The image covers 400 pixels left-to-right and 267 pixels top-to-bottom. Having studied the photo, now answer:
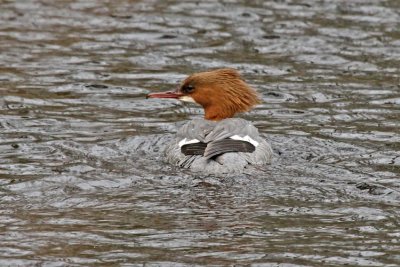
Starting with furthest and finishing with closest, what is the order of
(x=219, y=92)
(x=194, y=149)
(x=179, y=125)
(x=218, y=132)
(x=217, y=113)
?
(x=179, y=125), (x=217, y=113), (x=219, y=92), (x=218, y=132), (x=194, y=149)

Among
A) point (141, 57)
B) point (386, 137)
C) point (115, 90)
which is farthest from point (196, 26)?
point (386, 137)

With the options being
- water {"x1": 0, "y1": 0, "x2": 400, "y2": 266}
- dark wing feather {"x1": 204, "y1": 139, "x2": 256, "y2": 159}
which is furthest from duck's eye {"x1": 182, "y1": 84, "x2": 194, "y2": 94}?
dark wing feather {"x1": 204, "y1": 139, "x2": 256, "y2": 159}

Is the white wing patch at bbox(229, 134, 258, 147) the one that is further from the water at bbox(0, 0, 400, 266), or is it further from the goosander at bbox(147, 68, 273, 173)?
the water at bbox(0, 0, 400, 266)

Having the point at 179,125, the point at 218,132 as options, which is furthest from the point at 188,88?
the point at 218,132

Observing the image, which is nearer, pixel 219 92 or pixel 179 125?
pixel 219 92

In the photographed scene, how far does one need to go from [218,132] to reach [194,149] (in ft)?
1.20

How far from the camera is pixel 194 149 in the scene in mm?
11250

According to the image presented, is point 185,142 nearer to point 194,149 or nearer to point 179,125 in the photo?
point 194,149

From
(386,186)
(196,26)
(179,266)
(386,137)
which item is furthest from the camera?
(196,26)

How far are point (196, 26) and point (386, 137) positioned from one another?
592cm

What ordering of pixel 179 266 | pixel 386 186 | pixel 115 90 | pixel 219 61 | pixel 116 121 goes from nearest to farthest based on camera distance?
pixel 179 266 → pixel 386 186 → pixel 116 121 → pixel 115 90 → pixel 219 61

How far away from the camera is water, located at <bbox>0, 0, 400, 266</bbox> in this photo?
876 centimetres

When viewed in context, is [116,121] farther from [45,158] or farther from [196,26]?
[196,26]

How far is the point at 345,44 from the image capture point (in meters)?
16.8
